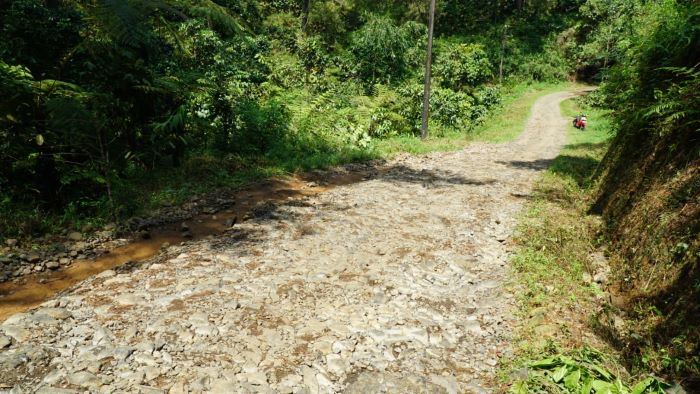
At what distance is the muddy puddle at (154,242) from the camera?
532cm

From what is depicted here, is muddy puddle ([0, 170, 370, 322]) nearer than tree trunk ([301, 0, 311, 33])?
Yes

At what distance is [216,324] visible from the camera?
4.70 metres

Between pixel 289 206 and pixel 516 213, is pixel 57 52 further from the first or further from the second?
pixel 516 213

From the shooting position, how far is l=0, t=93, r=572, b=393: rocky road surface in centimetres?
394

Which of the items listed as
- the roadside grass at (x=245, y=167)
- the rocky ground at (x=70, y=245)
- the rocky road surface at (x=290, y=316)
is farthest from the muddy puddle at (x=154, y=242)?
the roadside grass at (x=245, y=167)

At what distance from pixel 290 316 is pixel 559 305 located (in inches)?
131

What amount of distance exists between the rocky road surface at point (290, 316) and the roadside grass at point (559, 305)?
286 millimetres

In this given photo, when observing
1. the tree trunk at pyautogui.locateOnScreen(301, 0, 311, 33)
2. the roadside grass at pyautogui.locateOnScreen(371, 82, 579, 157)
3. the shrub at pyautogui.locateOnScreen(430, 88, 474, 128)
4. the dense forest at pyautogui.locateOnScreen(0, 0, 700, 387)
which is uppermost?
the tree trunk at pyautogui.locateOnScreen(301, 0, 311, 33)

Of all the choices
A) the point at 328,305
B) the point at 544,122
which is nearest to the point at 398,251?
the point at 328,305

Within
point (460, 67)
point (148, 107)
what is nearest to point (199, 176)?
point (148, 107)

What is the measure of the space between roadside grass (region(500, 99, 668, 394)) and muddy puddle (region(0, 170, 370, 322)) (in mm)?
5310

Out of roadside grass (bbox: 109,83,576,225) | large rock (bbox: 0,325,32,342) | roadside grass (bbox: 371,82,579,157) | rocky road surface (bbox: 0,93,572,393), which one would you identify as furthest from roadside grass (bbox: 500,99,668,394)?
roadside grass (bbox: 371,82,579,157)

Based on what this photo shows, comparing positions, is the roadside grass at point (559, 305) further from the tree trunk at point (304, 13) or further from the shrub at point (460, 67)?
the tree trunk at point (304, 13)

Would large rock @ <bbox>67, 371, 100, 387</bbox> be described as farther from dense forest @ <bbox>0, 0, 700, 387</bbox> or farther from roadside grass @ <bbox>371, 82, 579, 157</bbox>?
roadside grass @ <bbox>371, 82, 579, 157</bbox>
